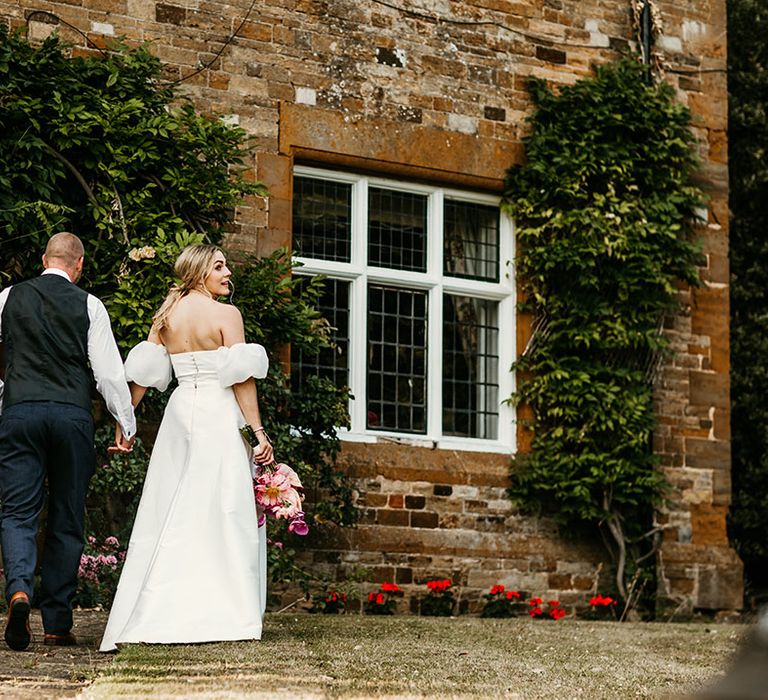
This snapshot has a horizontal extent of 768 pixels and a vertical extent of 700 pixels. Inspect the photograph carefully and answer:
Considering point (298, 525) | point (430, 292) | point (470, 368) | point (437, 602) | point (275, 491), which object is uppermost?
point (430, 292)

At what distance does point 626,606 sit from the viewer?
11.2 metres

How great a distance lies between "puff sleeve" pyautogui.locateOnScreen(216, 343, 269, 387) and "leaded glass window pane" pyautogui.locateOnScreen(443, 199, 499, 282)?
4.81 m

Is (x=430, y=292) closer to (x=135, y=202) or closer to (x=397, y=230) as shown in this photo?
(x=397, y=230)

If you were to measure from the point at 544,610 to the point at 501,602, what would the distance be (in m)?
0.51

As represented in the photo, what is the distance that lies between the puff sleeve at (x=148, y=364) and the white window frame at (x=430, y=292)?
12.6ft

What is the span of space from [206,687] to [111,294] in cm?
521

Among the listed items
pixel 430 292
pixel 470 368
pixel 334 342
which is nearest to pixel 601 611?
pixel 470 368

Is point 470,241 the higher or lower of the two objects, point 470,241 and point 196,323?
the higher

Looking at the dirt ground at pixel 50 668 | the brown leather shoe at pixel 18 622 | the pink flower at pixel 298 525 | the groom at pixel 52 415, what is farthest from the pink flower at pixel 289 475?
the brown leather shoe at pixel 18 622

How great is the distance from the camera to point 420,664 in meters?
5.84

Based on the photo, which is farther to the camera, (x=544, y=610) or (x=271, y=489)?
(x=544, y=610)

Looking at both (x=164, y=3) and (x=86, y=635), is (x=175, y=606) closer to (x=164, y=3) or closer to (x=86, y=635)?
(x=86, y=635)

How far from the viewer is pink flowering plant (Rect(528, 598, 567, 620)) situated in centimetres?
1072

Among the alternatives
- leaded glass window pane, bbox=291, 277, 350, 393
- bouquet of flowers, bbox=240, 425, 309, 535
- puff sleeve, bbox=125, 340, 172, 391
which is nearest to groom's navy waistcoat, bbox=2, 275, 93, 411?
puff sleeve, bbox=125, 340, 172, 391
